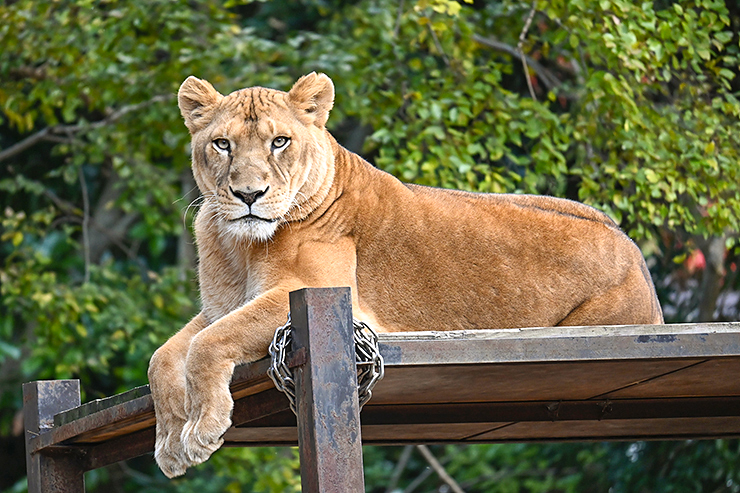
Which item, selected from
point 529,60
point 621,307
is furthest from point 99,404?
point 529,60

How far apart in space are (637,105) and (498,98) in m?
0.92

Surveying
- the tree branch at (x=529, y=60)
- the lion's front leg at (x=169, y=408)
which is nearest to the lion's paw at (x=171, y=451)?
the lion's front leg at (x=169, y=408)

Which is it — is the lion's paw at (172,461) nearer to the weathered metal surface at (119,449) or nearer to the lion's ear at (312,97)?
the weathered metal surface at (119,449)

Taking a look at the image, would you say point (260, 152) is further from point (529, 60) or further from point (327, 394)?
point (529, 60)

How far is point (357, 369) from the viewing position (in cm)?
289

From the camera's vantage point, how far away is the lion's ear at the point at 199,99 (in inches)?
152

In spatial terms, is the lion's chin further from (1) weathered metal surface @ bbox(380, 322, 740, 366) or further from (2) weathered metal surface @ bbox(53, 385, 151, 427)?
(1) weathered metal surface @ bbox(380, 322, 740, 366)

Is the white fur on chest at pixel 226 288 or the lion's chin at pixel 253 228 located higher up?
the lion's chin at pixel 253 228

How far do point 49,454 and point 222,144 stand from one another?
149cm

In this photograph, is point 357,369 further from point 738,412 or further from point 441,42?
point 441,42

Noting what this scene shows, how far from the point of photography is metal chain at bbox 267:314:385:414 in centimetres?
286

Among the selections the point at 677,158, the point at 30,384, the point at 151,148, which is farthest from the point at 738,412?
the point at 151,148

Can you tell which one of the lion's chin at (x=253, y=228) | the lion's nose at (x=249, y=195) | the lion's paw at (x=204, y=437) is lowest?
the lion's paw at (x=204, y=437)

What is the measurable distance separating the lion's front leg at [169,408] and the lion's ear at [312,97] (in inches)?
39.9
